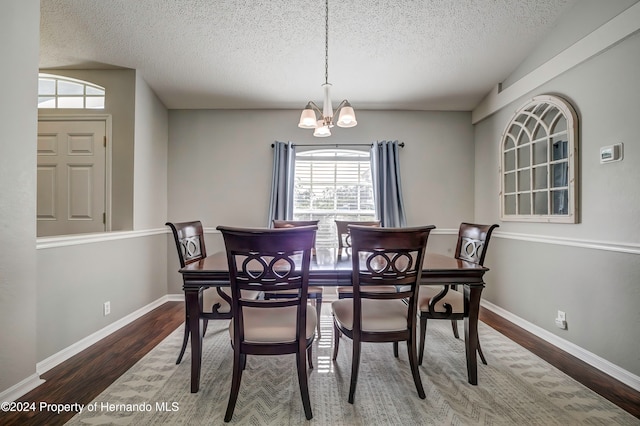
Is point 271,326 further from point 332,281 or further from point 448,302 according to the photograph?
point 448,302

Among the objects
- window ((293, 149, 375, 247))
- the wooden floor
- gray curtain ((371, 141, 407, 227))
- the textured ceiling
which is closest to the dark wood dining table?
the wooden floor

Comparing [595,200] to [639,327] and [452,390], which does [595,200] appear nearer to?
[639,327]

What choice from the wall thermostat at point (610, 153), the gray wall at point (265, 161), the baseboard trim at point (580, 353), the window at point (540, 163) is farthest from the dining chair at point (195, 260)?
the wall thermostat at point (610, 153)

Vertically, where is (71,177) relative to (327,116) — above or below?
below

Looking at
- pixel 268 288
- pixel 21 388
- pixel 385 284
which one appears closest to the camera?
pixel 268 288

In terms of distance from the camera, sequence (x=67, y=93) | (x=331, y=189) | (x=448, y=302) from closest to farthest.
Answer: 1. (x=448, y=302)
2. (x=67, y=93)
3. (x=331, y=189)

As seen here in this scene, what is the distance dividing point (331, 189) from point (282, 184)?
27.2 inches

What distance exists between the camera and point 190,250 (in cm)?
239

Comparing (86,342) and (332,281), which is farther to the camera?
(86,342)

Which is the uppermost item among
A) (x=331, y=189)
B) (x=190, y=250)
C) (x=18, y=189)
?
(x=331, y=189)

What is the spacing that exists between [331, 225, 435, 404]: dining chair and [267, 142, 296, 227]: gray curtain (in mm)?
2141

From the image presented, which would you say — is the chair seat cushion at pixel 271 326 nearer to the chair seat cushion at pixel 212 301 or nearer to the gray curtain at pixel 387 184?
the chair seat cushion at pixel 212 301

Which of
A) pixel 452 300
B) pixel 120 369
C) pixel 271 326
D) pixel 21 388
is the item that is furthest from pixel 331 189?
pixel 21 388

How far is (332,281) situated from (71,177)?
307cm
